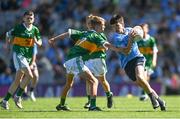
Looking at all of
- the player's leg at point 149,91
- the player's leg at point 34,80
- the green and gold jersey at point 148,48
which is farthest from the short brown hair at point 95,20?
the green and gold jersey at point 148,48

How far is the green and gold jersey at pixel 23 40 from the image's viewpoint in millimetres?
21453

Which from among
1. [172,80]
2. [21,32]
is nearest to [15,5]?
[172,80]

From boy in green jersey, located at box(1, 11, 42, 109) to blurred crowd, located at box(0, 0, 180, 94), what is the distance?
956 centimetres

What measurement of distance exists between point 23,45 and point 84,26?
12565 mm

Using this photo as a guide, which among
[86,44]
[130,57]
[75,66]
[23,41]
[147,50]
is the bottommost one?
[75,66]

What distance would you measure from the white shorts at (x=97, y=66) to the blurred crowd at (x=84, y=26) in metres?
10.6

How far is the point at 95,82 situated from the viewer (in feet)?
61.9

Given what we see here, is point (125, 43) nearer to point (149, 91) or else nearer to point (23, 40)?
point (149, 91)

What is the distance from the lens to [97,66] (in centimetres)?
2095

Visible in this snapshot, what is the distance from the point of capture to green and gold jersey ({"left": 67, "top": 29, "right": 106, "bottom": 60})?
61.1 ft

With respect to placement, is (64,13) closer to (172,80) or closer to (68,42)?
(68,42)

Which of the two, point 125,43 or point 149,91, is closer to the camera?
point 149,91

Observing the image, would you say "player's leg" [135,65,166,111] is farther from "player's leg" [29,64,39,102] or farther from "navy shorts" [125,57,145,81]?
"player's leg" [29,64,39,102]

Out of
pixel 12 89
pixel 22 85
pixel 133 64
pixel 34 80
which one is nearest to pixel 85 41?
pixel 133 64
